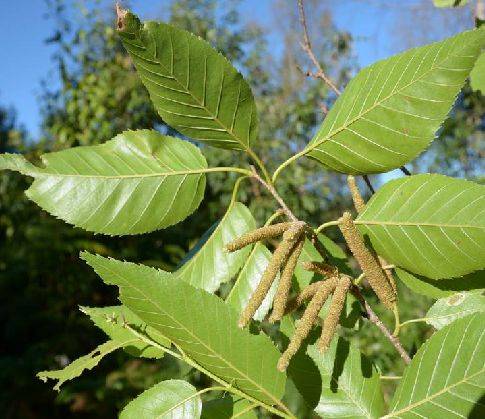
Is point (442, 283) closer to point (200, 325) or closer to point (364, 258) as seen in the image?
point (364, 258)

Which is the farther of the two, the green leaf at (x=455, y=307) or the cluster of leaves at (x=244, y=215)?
the green leaf at (x=455, y=307)

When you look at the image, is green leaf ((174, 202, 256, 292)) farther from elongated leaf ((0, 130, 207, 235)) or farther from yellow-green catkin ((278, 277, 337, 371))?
yellow-green catkin ((278, 277, 337, 371))

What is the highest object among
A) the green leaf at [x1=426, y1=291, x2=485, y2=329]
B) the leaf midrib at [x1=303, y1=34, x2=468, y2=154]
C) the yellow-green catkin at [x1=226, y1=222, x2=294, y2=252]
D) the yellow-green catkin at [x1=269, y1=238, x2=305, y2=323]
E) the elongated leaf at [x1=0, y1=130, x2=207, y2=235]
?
the leaf midrib at [x1=303, y1=34, x2=468, y2=154]

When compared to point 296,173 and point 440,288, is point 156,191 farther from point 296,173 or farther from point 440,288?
point 296,173

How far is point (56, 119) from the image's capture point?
17.2ft

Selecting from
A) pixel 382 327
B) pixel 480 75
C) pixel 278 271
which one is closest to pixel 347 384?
pixel 382 327

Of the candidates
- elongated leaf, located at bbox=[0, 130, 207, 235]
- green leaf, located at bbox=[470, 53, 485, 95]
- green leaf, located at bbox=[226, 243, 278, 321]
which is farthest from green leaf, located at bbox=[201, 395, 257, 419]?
green leaf, located at bbox=[470, 53, 485, 95]

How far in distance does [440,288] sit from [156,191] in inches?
14.6

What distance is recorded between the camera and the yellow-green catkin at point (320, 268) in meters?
0.58

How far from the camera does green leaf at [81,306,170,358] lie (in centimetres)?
69

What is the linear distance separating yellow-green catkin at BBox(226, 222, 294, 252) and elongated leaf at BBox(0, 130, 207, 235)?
0.44 ft

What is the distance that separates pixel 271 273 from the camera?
1.83 feet

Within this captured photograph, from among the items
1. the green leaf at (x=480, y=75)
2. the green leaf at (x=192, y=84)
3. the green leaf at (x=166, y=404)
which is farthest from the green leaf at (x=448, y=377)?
the green leaf at (x=480, y=75)

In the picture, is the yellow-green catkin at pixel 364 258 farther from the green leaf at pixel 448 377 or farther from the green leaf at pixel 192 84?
the green leaf at pixel 192 84
